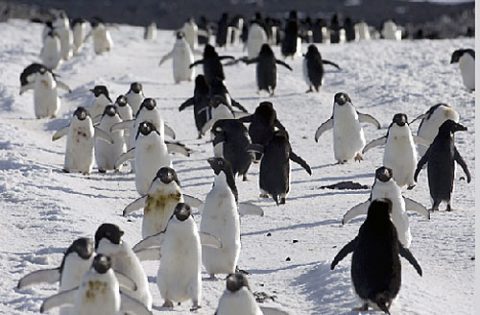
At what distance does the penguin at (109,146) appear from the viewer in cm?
1070

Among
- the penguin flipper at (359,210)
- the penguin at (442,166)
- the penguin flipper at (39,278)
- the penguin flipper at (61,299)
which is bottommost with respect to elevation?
the penguin flipper at (61,299)

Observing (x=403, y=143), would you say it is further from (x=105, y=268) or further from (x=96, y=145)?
(x=105, y=268)

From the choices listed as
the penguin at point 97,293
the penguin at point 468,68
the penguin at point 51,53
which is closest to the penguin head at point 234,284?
the penguin at point 97,293

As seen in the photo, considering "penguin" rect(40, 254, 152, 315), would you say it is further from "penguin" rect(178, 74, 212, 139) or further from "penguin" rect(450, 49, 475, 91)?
"penguin" rect(450, 49, 475, 91)

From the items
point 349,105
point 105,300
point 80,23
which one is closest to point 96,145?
point 349,105

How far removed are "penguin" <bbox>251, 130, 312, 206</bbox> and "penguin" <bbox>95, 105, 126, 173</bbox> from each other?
2.08 metres

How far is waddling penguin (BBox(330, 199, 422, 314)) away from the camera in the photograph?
5770 mm

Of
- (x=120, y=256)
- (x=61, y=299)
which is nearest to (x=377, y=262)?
(x=120, y=256)

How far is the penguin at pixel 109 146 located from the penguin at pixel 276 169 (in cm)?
208

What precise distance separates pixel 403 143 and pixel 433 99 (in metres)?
6.72

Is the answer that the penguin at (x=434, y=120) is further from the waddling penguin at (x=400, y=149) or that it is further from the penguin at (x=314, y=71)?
the penguin at (x=314, y=71)

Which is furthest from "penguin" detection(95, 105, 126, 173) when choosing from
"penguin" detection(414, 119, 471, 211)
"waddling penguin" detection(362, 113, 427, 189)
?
"penguin" detection(414, 119, 471, 211)

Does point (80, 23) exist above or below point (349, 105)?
above

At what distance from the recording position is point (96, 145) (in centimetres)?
1083
